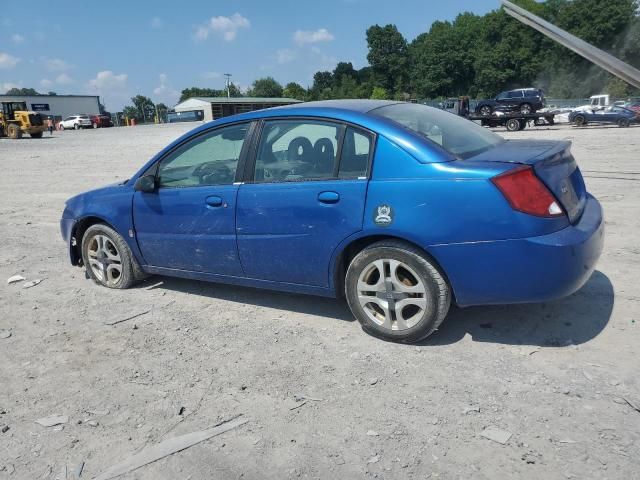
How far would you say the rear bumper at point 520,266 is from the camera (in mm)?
3062

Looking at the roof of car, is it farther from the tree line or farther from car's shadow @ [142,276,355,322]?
the tree line

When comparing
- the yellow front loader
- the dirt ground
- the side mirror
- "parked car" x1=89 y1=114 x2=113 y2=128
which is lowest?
the dirt ground

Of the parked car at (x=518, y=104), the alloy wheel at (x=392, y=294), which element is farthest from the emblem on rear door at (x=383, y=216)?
the parked car at (x=518, y=104)

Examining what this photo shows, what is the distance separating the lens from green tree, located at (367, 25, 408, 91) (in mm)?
112625

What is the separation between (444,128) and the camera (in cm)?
378

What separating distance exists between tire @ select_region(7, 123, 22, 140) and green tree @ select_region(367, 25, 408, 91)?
88932 millimetres

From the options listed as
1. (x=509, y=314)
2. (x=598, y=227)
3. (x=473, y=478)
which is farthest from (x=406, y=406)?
(x=598, y=227)

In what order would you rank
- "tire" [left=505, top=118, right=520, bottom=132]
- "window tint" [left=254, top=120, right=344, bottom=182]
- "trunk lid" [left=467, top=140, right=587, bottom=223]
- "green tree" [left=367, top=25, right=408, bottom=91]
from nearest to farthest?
"trunk lid" [left=467, top=140, right=587, bottom=223]
"window tint" [left=254, top=120, right=344, bottom=182]
"tire" [left=505, top=118, right=520, bottom=132]
"green tree" [left=367, top=25, right=408, bottom=91]

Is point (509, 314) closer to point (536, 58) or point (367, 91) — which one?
point (536, 58)

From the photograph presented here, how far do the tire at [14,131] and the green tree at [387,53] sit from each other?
88932 mm

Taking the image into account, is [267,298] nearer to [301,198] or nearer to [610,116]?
[301,198]

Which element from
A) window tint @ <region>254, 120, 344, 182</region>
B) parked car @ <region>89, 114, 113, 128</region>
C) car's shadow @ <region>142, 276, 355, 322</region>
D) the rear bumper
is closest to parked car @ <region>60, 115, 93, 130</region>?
parked car @ <region>89, 114, 113, 128</region>

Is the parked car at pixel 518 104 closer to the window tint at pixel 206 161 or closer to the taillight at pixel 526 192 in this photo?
the window tint at pixel 206 161

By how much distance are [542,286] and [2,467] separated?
305cm
